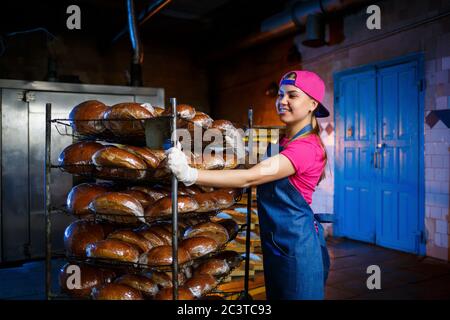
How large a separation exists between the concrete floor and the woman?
1586 mm

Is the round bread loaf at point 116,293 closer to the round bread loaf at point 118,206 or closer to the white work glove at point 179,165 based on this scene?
the round bread loaf at point 118,206

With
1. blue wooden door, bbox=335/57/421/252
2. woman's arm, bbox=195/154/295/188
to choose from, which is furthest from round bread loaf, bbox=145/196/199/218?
blue wooden door, bbox=335/57/421/252

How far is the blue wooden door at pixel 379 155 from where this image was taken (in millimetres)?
4703

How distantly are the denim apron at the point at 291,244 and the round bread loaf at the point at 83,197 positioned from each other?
0.95 meters

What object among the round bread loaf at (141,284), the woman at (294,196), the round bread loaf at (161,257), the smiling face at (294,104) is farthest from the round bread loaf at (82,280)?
the smiling face at (294,104)

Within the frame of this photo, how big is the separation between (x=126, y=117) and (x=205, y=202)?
627 millimetres

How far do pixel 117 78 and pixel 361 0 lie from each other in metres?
4.81

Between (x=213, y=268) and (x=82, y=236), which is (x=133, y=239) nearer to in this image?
(x=82, y=236)

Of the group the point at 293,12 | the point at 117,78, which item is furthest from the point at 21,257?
the point at 293,12

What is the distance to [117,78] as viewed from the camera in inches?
296

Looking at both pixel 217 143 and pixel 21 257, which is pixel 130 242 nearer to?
pixel 217 143

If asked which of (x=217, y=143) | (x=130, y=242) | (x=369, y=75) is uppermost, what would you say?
(x=369, y=75)

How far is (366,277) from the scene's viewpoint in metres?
3.97

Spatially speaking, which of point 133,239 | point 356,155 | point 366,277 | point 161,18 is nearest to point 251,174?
point 133,239
